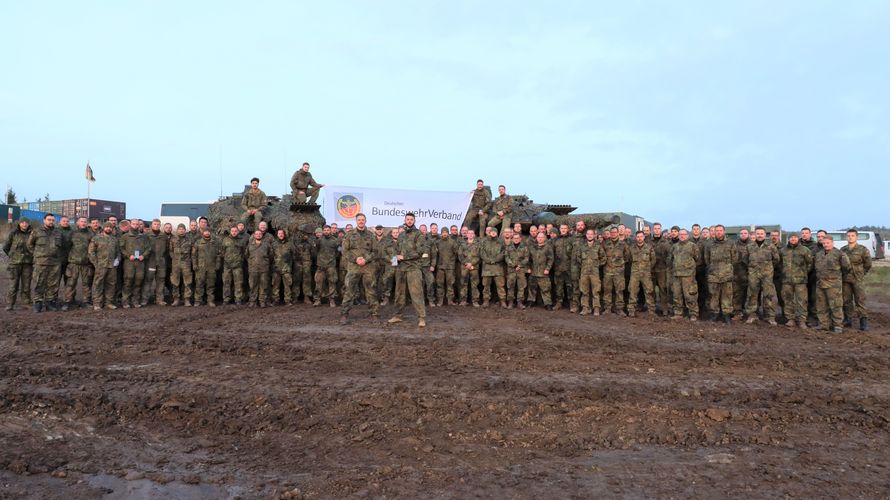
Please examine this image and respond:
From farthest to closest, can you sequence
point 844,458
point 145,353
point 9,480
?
point 145,353, point 844,458, point 9,480

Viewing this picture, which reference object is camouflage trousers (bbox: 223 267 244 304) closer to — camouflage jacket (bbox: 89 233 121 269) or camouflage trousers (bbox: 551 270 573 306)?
camouflage jacket (bbox: 89 233 121 269)

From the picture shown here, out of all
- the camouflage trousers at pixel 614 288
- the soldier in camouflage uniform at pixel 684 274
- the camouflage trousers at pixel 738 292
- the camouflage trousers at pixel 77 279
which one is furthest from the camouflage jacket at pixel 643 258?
the camouflage trousers at pixel 77 279

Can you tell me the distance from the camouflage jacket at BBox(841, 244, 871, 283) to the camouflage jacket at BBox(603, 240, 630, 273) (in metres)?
3.73

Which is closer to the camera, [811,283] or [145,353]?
[145,353]

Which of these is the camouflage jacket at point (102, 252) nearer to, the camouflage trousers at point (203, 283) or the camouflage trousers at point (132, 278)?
the camouflage trousers at point (132, 278)

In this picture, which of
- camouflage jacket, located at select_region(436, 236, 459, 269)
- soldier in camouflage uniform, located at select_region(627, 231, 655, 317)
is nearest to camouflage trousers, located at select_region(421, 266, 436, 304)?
camouflage jacket, located at select_region(436, 236, 459, 269)

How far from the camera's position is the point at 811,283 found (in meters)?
10.0

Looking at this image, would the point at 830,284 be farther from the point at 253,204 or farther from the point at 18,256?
the point at 18,256

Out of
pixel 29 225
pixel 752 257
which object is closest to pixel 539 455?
pixel 752 257

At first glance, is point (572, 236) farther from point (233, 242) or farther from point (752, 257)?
point (233, 242)

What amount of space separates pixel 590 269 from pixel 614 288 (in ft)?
2.61

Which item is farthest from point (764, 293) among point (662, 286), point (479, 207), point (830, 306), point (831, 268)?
point (479, 207)

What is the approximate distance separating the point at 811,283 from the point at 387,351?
8311mm

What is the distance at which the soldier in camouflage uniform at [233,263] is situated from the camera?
11.2 metres
